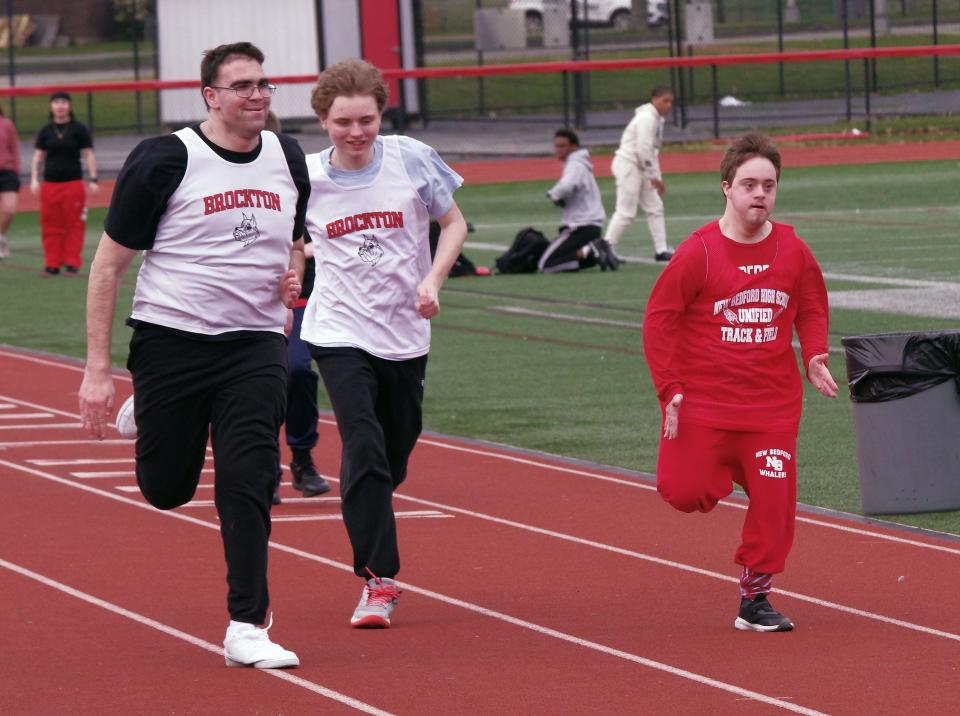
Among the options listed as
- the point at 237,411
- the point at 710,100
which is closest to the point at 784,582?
the point at 237,411

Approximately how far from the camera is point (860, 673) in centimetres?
622

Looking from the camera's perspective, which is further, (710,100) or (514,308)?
(710,100)

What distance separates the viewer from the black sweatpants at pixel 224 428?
6250 mm

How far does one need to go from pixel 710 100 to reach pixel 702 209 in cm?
1268

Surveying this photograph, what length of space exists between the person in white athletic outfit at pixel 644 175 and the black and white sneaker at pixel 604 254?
67 cm

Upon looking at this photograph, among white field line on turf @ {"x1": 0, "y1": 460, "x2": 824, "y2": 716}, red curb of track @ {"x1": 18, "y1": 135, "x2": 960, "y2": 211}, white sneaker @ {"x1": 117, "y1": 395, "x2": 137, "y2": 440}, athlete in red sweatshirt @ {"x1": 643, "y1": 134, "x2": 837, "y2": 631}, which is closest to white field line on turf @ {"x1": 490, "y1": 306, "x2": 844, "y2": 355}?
white field line on turf @ {"x1": 0, "y1": 460, "x2": 824, "y2": 716}

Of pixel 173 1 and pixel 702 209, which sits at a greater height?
pixel 173 1

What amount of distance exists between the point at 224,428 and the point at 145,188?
816 millimetres

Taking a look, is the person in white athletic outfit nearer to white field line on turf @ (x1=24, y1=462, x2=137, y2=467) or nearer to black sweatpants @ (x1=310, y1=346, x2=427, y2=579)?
white field line on turf @ (x1=24, y1=462, x2=137, y2=467)

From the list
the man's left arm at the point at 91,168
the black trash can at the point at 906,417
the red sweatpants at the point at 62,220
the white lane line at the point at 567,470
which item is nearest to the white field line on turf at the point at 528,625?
the white lane line at the point at 567,470

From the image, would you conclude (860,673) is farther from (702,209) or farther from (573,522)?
(702,209)

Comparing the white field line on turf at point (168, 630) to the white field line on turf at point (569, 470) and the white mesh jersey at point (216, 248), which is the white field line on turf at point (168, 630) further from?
the white field line on turf at point (569, 470)

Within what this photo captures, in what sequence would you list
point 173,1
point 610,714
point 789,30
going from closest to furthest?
1. point 610,714
2. point 173,1
3. point 789,30

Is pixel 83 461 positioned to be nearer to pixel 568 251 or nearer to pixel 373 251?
pixel 373 251
